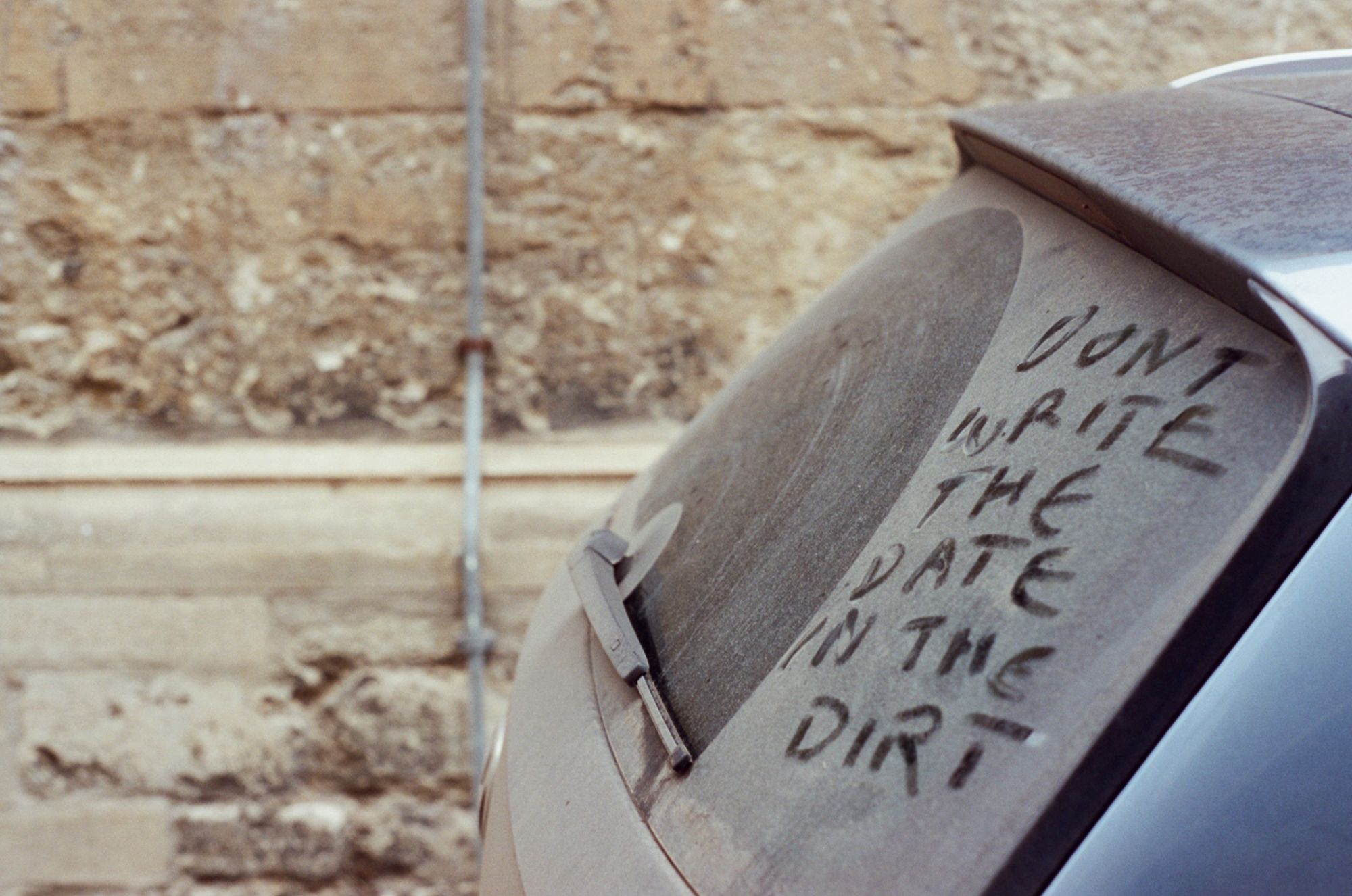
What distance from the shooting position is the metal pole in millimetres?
2863

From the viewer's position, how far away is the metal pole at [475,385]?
286 cm

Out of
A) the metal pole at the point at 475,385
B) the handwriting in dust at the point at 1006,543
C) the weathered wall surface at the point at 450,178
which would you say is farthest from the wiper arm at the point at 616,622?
the weathered wall surface at the point at 450,178

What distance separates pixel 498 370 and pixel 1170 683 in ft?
8.12

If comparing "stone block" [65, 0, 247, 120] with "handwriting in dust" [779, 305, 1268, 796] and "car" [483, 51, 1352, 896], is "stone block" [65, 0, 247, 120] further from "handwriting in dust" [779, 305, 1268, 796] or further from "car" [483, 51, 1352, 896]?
"handwriting in dust" [779, 305, 1268, 796]

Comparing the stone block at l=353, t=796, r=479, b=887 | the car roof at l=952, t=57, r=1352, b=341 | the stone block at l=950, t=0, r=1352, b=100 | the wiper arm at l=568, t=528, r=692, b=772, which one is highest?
the car roof at l=952, t=57, r=1352, b=341

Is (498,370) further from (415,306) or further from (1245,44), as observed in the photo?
(1245,44)

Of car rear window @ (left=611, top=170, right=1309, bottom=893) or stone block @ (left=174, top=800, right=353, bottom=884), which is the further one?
stone block @ (left=174, top=800, right=353, bottom=884)

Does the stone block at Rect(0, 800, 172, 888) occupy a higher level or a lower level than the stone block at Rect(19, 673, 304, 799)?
lower

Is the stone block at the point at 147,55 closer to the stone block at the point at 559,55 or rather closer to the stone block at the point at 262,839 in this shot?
the stone block at the point at 559,55

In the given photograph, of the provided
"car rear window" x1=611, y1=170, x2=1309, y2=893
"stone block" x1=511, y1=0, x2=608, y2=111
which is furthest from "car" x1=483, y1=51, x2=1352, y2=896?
"stone block" x1=511, y1=0, x2=608, y2=111

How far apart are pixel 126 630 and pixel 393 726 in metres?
0.73

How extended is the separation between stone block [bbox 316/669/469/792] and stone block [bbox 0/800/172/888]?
1.60ft

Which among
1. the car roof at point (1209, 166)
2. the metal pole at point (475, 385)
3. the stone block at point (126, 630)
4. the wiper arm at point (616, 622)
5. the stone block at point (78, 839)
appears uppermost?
the car roof at point (1209, 166)

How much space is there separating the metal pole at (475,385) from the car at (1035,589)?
1629mm
